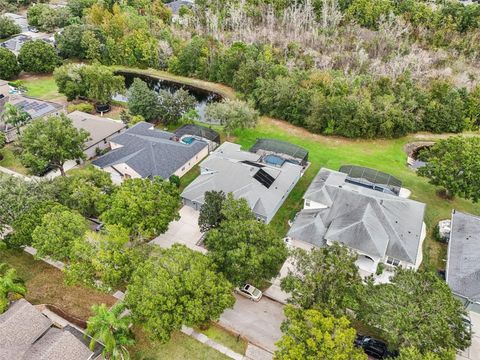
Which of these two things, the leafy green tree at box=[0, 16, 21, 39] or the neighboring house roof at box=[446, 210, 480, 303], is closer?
the neighboring house roof at box=[446, 210, 480, 303]

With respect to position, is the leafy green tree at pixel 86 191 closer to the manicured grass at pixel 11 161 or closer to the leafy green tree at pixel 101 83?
the manicured grass at pixel 11 161

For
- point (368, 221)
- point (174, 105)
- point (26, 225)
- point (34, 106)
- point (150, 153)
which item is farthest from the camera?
point (34, 106)

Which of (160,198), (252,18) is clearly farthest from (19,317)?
(252,18)

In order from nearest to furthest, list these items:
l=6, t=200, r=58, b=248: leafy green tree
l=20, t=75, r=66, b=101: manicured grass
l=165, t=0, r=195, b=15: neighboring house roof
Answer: l=6, t=200, r=58, b=248: leafy green tree → l=20, t=75, r=66, b=101: manicured grass → l=165, t=0, r=195, b=15: neighboring house roof

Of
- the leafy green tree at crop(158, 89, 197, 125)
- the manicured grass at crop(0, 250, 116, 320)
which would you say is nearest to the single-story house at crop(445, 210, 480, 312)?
the manicured grass at crop(0, 250, 116, 320)

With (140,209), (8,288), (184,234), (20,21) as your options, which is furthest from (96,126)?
(20,21)

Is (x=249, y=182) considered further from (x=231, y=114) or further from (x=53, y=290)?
(x=53, y=290)

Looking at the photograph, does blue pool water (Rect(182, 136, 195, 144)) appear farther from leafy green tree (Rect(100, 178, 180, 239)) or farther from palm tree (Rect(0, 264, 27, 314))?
palm tree (Rect(0, 264, 27, 314))

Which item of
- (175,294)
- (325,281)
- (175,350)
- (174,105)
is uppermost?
(175,294)
